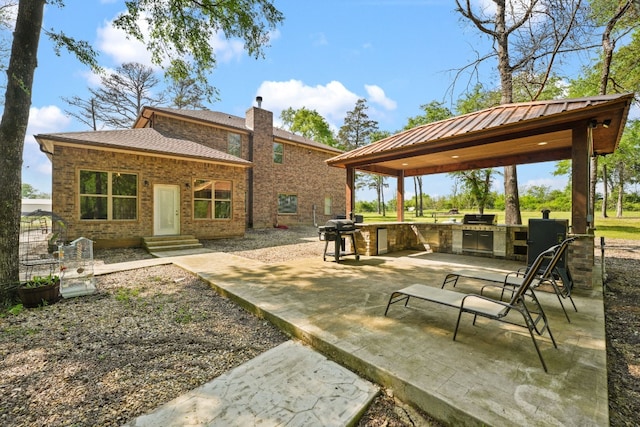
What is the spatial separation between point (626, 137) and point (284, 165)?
79.7 feet

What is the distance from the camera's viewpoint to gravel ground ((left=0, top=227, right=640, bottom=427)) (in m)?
2.03

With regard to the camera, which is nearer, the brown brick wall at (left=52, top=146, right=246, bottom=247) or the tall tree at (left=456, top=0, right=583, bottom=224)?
the brown brick wall at (left=52, top=146, right=246, bottom=247)

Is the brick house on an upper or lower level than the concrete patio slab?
upper

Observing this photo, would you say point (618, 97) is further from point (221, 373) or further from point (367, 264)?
point (221, 373)

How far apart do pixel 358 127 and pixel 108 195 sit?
3149cm

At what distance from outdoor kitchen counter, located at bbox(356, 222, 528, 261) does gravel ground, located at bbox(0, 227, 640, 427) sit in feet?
7.45

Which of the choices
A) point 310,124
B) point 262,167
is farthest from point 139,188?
point 310,124

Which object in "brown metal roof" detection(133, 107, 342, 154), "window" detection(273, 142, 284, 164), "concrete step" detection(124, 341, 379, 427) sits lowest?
"concrete step" detection(124, 341, 379, 427)

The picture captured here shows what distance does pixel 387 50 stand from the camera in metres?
10.3

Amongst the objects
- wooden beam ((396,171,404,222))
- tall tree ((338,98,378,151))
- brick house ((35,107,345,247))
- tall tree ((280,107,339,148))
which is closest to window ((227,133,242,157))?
brick house ((35,107,345,247))

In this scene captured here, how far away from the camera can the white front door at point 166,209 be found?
10.4 metres

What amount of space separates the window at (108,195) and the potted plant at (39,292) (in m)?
5.79

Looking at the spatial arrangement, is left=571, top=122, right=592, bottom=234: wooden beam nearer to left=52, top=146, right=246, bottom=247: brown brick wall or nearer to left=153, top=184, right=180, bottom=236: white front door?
left=52, top=146, right=246, bottom=247: brown brick wall

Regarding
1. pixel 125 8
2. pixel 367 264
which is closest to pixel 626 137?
pixel 367 264
